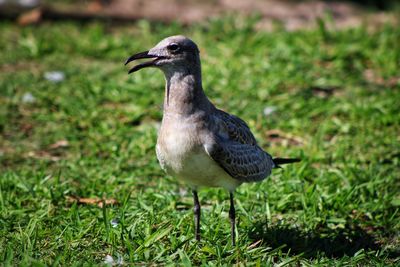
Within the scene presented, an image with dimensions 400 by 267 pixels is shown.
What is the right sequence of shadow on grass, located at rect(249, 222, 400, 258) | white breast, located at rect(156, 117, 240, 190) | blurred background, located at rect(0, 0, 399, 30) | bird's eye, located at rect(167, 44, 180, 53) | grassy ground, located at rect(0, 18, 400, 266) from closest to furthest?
white breast, located at rect(156, 117, 240, 190)
bird's eye, located at rect(167, 44, 180, 53)
grassy ground, located at rect(0, 18, 400, 266)
shadow on grass, located at rect(249, 222, 400, 258)
blurred background, located at rect(0, 0, 399, 30)

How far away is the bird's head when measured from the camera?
15.6 feet

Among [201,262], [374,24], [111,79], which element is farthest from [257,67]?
[201,262]

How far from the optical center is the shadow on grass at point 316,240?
17.0 ft

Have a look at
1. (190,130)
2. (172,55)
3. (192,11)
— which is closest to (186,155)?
(190,130)

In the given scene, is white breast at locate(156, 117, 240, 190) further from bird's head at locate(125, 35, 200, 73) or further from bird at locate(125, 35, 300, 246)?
bird's head at locate(125, 35, 200, 73)

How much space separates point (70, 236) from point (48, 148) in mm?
2150

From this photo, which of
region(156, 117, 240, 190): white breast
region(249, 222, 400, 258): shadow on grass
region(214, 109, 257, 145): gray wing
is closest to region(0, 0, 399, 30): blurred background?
region(214, 109, 257, 145): gray wing

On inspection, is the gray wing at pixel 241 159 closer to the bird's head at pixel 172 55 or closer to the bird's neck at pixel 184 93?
the bird's neck at pixel 184 93

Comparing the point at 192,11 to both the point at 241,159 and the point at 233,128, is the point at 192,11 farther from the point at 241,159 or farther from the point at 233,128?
the point at 241,159

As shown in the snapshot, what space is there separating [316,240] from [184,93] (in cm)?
170

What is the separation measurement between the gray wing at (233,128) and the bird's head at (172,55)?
0.47 meters

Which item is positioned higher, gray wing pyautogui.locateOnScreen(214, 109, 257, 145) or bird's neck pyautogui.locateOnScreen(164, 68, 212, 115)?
bird's neck pyautogui.locateOnScreen(164, 68, 212, 115)

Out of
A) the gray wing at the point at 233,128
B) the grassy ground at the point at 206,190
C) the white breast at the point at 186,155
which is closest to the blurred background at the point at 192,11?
the grassy ground at the point at 206,190

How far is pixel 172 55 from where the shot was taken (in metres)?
4.76
